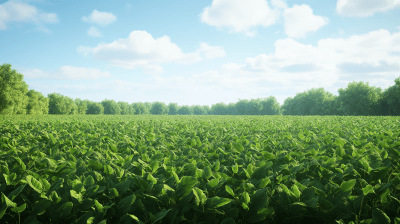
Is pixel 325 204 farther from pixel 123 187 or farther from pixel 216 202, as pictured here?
pixel 123 187

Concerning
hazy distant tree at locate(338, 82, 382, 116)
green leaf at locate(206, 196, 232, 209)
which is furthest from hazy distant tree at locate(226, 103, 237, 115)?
green leaf at locate(206, 196, 232, 209)

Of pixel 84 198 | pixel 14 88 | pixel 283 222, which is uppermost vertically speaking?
pixel 14 88

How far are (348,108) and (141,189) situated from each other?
3415 inches

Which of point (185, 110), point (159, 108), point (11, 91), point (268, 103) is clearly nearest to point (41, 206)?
Answer: point (11, 91)

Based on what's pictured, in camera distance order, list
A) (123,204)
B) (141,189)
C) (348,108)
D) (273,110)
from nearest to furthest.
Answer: (123,204) < (141,189) < (348,108) < (273,110)

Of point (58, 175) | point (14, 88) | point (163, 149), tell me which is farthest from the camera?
point (14, 88)

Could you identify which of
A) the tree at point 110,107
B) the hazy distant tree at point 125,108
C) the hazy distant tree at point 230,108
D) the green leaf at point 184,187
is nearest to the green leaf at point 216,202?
the green leaf at point 184,187

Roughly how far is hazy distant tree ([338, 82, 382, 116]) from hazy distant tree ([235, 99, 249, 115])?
174 ft

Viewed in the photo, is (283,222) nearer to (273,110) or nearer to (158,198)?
(158,198)

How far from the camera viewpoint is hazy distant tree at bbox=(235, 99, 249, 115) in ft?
387

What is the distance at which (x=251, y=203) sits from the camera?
176 centimetres

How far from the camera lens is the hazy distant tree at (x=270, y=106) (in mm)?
108919

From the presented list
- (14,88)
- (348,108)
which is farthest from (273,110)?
(14,88)

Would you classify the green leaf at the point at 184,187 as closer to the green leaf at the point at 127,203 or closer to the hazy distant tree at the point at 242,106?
the green leaf at the point at 127,203
